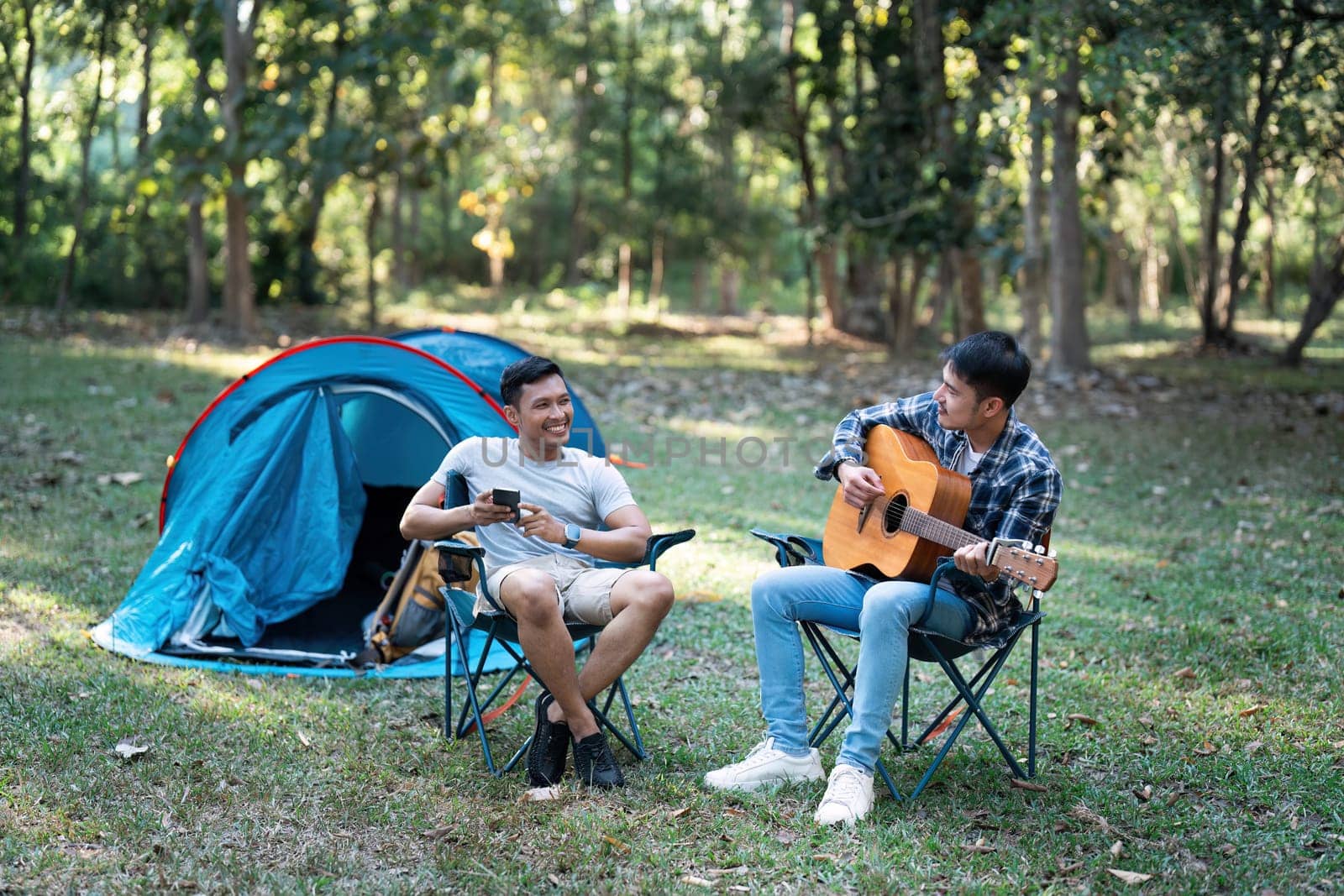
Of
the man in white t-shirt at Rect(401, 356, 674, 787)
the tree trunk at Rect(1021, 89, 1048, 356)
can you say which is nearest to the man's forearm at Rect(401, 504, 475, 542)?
the man in white t-shirt at Rect(401, 356, 674, 787)

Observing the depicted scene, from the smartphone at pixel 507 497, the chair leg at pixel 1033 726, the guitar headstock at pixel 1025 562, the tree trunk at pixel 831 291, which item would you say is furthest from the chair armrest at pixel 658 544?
the tree trunk at pixel 831 291

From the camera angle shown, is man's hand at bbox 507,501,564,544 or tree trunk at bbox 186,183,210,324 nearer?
man's hand at bbox 507,501,564,544

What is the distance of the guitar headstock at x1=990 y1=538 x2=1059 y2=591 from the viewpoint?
2789 millimetres

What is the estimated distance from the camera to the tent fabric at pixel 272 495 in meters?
4.34

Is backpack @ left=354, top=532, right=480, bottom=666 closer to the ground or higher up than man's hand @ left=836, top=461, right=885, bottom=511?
closer to the ground

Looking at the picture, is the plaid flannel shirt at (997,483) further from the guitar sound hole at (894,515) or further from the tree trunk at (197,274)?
the tree trunk at (197,274)

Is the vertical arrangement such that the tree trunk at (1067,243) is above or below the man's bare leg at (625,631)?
above

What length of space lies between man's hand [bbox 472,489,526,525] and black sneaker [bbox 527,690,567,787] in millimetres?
522

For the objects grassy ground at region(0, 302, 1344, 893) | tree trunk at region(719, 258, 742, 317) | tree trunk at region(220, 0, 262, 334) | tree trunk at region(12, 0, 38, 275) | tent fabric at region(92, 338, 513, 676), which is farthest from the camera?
tree trunk at region(719, 258, 742, 317)

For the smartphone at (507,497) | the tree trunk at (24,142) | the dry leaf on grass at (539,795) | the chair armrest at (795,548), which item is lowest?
the dry leaf on grass at (539,795)

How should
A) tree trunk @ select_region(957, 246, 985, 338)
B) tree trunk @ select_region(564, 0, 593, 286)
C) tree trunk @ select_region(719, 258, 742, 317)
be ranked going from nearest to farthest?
1. tree trunk @ select_region(957, 246, 985, 338)
2. tree trunk @ select_region(564, 0, 593, 286)
3. tree trunk @ select_region(719, 258, 742, 317)

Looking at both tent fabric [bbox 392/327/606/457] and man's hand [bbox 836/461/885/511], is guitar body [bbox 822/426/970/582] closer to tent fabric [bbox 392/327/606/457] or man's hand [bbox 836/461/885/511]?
man's hand [bbox 836/461/885/511]

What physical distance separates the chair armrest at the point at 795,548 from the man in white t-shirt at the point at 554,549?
36cm

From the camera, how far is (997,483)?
312 centimetres
